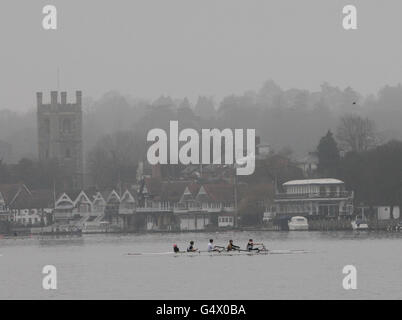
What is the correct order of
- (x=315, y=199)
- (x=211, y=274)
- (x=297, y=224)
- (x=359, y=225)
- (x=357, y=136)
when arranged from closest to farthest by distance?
(x=211, y=274) → (x=359, y=225) → (x=297, y=224) → (x=315, y=199) → (x=357, y=136)

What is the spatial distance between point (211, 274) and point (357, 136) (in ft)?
338

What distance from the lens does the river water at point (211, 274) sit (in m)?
72.6

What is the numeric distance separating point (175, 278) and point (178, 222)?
341 ft

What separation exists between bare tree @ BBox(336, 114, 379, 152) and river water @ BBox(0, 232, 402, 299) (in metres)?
67.6

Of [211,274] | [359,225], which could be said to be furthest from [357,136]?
[211,274]

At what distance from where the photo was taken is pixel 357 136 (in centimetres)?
18475

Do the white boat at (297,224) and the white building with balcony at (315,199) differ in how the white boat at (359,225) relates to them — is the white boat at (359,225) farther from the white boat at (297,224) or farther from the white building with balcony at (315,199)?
the white building with balcony at (315,199)

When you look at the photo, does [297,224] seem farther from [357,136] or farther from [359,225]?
[357,136]

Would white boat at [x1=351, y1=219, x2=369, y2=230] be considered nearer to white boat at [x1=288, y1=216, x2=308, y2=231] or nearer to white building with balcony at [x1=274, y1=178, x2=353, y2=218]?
white boat at [x1=288, y1=216, x2=308, y2=231]

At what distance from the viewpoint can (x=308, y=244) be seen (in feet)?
397
